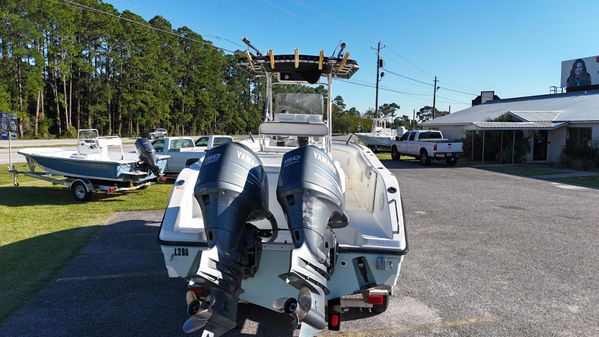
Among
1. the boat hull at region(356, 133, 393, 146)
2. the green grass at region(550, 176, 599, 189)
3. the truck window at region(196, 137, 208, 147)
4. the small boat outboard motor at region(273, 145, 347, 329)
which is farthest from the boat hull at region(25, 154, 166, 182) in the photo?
the boat hull at region(356, 133, 393, 146)

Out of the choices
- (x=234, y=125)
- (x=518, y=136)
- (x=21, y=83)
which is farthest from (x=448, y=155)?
(x=234, y=125)

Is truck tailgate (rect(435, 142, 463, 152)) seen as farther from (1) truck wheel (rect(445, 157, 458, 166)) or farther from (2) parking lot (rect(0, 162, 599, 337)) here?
(2) parking lot (rect(0, 162, 599, 337))

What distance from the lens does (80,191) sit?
10766 millimetres

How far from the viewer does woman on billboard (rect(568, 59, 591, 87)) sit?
46688 mm

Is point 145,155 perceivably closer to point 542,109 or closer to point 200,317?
point 200,317

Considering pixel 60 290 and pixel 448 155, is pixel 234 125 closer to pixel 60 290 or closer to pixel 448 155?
pixel 448 155

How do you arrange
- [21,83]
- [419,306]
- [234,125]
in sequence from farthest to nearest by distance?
1. [234,125]
2. [21,83]
3. [419,306]

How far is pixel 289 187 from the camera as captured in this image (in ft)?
11.0

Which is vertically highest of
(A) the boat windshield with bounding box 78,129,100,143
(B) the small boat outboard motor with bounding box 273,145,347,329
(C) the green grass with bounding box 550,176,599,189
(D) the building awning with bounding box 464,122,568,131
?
(D) the building awning with bounding box 464,122,568,131

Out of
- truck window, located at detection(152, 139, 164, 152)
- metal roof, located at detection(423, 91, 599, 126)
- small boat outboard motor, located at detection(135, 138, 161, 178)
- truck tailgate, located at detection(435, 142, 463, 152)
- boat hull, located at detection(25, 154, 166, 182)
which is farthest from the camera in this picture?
metal roof, located at detection(423, 91, 599, 126)

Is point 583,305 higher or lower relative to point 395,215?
lower

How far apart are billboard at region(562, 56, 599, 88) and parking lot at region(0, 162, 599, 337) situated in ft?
150

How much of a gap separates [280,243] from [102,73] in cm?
5566

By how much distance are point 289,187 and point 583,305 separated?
12.2ft
